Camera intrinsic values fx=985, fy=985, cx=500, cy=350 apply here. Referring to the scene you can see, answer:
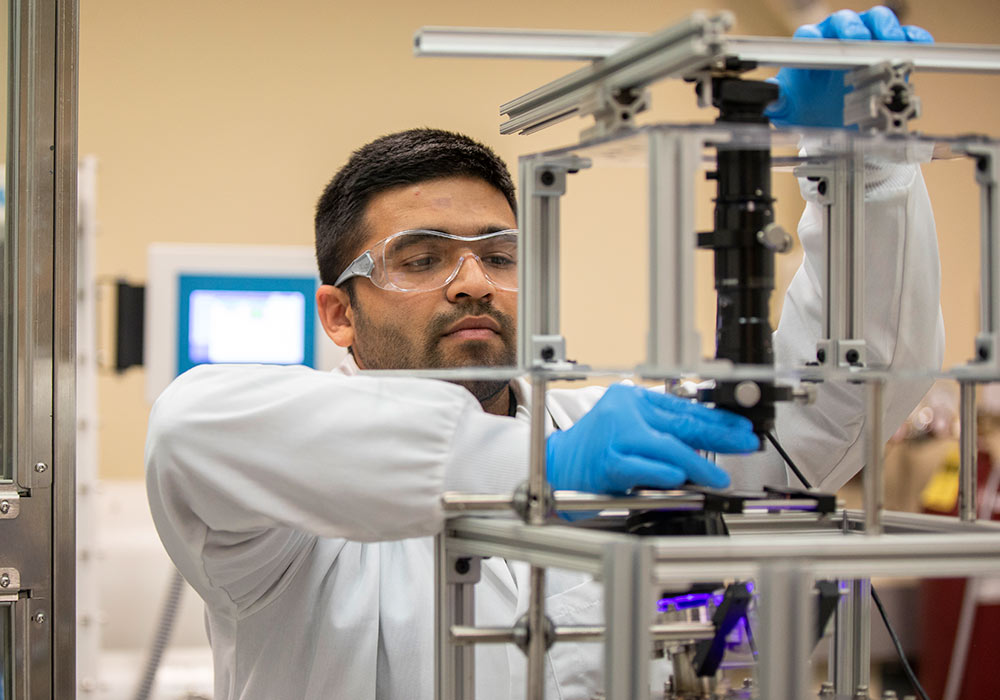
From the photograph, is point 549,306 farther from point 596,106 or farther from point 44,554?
point 44,554

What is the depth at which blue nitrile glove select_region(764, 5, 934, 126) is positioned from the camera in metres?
0.95

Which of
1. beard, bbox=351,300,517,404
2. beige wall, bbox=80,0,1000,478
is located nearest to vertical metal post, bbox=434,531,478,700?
beard, bbox=351,300,517,404

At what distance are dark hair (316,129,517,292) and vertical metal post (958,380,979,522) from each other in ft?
2.70

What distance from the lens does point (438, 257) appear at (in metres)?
1.39

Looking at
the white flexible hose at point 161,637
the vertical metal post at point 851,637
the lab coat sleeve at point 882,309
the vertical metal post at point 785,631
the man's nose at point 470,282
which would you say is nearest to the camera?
the vertical metal post at point 785,631

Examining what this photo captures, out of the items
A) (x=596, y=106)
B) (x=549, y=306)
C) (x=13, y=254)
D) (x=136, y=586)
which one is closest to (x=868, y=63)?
(x=596, y=106)

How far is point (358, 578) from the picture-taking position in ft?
4.29

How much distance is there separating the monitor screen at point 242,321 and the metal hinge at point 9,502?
41.9 inches

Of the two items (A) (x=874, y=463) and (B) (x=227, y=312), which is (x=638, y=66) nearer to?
(A) (x=874, y=463)

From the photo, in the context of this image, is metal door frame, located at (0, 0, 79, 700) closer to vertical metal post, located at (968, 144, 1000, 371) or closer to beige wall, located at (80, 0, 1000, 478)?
vertical metal post, located at (968, 144, 1000, 371)

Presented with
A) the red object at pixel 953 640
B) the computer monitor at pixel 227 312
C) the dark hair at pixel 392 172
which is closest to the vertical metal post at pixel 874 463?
the dark hair at pixel 392 172

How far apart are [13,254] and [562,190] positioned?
0.95 metres

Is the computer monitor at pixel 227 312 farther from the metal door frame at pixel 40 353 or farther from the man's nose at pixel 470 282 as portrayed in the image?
the man's nose at pixel 470 282

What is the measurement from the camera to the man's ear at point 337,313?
1.59 meters
